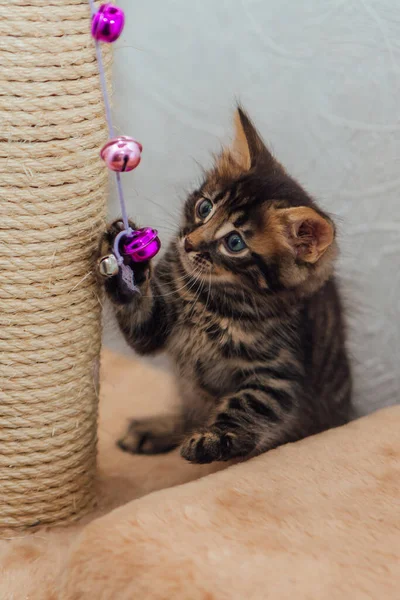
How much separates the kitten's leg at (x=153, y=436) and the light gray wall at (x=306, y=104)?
0.51m

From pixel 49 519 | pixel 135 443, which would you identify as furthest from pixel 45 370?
pixel 135 443

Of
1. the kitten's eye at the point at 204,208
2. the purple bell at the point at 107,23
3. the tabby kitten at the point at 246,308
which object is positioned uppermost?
the purple bell at the point at 107,23

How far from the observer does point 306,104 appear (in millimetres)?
1895

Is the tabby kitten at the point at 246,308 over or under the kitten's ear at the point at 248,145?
under

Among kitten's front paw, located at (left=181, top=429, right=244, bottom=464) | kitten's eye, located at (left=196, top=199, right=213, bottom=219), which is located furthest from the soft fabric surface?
kitten's eye, located at (left=196, top=199, right=213, bottom=219)

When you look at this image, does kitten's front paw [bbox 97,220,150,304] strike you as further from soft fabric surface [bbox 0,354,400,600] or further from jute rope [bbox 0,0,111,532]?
soft fabric surface [bbox 0,354,400,600]

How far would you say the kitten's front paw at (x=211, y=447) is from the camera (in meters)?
1.35

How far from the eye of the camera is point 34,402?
4.46 feet

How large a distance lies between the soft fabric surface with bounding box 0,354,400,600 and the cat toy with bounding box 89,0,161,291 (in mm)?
384

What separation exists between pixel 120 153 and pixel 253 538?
1.96 feet

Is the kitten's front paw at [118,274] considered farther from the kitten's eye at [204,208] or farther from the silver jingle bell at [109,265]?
the kitten's eye at [204,208]

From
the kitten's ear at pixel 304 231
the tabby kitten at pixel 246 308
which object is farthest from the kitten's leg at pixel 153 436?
the kitten's ear at pixel 304 231

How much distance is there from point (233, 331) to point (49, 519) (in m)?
0.51

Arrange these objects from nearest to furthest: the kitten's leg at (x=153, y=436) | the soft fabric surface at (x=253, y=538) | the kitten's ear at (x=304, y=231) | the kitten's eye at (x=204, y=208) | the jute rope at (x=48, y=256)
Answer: the soft fabric surface at (x=253, y=538), the jute rope at (x=48, y=256), the kitten's ear at (x=304, y=231), the kitten's eye at (x=204, y=208), the kitten's leg at (x=153, y=436)
